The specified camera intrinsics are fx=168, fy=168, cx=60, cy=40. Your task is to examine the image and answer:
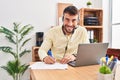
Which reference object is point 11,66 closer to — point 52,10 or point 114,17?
point 52,10

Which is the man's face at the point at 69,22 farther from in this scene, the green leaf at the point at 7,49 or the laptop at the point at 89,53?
the green leaf at the point at 7,49

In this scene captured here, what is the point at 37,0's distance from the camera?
3.50 m

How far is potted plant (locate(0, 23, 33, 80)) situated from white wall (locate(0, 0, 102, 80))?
148mm

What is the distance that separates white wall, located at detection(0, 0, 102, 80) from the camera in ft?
11.1

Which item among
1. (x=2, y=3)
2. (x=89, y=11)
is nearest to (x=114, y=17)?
(x=89, y=11)

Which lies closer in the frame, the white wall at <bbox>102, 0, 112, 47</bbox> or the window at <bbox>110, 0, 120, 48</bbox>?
the window at <bbox>110, 0, 120, 48</bbox>

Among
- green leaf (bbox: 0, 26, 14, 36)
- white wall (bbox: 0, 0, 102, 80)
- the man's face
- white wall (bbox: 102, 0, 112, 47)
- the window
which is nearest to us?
the man's face

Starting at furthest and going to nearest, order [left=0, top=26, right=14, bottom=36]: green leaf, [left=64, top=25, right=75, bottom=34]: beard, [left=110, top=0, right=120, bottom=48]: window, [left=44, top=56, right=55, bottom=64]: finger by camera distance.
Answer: [left=110, top=0, right=120, bottom=48]: window, [left=0, top=26, right=14, bottom=36]: green leaf, [left=64, top=25, right=75, bottom=34]: beard, [left=44, top=56, right=55, bottom=64]: finger

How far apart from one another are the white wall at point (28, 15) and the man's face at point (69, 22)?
1.54 m

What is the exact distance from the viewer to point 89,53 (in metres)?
1.43

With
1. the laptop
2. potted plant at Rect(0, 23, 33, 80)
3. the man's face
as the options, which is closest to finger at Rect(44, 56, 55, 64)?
the laptop

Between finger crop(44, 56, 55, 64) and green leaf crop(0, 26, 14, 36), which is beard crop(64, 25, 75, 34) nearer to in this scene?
finger crop(44, 56, 55, 64)

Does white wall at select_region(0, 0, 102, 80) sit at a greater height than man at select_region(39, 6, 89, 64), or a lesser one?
greater

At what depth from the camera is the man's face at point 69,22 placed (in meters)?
1.92
